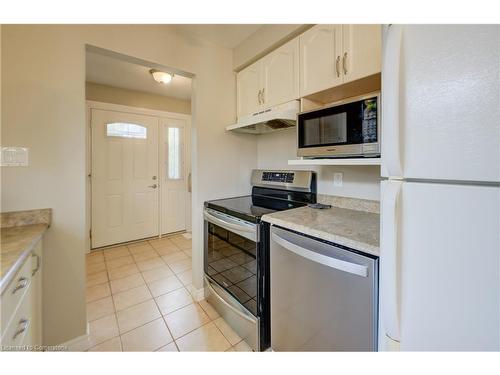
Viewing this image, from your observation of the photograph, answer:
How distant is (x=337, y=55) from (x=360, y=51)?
0.14 metres

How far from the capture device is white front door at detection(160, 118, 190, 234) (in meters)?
3.70

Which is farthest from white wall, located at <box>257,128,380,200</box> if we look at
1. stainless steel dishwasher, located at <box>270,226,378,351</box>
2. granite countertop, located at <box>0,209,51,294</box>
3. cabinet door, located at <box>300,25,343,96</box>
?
granite countertop, located at <box>0,209,51,294</box>

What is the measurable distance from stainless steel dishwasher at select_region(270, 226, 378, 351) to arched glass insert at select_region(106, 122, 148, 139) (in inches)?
124

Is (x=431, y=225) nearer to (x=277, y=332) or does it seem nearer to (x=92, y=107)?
(x=277, y=332)

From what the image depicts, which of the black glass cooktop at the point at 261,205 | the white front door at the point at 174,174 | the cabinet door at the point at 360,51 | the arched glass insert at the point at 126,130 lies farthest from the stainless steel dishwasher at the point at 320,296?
the arched glass insert at the point at 126,130

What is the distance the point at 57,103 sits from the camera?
51.9 inches

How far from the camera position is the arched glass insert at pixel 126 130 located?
317 centimetres

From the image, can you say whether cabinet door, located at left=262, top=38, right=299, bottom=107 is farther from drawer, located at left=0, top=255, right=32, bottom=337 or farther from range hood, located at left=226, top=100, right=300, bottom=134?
drawer, located at left=0, top=255, right=32, bottom=337

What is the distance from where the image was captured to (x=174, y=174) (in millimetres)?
3824

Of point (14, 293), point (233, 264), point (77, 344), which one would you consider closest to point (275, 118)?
point (233, 264)

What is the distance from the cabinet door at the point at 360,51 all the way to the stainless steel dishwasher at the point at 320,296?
1012 mm

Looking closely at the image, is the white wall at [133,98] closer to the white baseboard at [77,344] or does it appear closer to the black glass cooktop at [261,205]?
the black glass cooktop at [261,205]

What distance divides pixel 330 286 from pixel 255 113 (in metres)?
1.55
